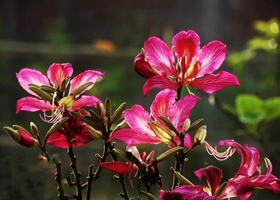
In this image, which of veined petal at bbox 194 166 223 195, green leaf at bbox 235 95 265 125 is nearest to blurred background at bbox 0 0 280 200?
green leaf at bbox 235 95 265 125

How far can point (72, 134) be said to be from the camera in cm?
76

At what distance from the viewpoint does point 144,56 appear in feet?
2.44

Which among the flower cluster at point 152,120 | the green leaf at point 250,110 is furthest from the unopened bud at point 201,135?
the green leaf at point 250,110

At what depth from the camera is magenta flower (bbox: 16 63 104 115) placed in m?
0.75

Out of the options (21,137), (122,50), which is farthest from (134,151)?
(122,50)

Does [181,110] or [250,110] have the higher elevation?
[181,110]

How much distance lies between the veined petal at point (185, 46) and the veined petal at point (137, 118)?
0.07 metres

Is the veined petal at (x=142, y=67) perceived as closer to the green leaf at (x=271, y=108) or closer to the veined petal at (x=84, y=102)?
the veined petal at (x=84, y=102)

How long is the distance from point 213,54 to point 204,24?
845 centimetres

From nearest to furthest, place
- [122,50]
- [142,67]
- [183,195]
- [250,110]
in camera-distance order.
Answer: [183,195] < [142,67] < [250,110] < [122,50]

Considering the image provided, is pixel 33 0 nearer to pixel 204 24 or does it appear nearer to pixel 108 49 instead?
pixel 204 24

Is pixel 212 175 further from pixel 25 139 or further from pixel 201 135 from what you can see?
pixel 25 139

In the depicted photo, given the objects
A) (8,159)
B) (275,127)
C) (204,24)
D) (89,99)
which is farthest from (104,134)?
(204,24)

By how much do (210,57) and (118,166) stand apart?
157 mm
